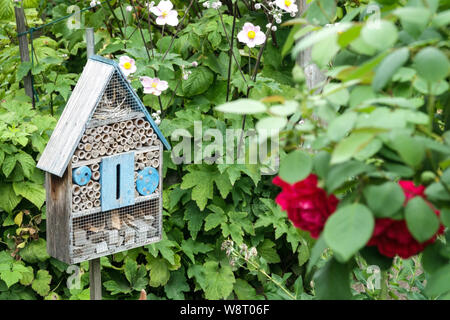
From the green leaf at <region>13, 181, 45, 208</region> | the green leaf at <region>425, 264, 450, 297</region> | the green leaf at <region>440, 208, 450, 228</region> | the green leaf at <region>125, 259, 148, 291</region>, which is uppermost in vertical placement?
the green leaf at <region>440, 208, 450, 228</region>

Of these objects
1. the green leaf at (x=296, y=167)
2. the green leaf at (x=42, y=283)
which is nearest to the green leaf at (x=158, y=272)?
the green leaf at (x=42, y=283)

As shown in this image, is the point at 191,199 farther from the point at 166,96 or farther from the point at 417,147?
the point at 417,147

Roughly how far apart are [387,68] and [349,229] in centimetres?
22

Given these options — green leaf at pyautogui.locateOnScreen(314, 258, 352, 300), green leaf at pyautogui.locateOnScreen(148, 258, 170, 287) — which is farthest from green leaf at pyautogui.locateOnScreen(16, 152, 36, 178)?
green leaf at pyautogui.locateOnScreen(314, 258, 352, 300)

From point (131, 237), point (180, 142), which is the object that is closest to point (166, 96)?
point (180, 142)

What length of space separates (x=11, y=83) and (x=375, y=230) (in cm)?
256

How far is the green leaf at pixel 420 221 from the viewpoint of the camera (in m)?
0.88

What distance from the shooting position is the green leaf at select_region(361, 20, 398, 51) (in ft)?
2.77

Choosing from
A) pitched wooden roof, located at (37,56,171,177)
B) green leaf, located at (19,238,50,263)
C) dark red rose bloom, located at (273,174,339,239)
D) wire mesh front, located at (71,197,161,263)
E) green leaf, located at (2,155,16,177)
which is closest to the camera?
dark red rose bloom, located at (273,174,339,239)

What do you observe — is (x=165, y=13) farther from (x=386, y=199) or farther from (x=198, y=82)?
(x=386, y=199)

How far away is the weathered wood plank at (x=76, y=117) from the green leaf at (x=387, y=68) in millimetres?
1157

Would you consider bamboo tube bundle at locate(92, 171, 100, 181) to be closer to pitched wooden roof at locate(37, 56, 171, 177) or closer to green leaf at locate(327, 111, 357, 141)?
pitched wooden roof at locate(37, 56, 171, 177)

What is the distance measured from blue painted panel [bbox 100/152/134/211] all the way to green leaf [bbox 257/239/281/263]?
1.02 meters

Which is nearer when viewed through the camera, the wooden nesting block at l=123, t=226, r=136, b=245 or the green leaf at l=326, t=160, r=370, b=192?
the green leaf at l=326, t=160, r=370, b=192
